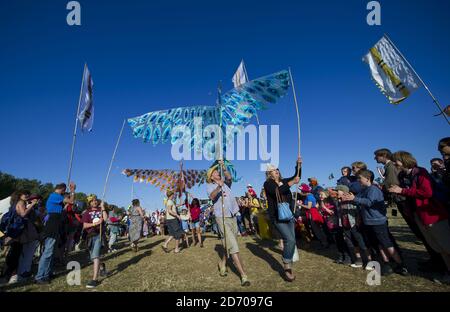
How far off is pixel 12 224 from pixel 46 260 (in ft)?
4.25

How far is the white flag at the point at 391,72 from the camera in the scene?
7.09m

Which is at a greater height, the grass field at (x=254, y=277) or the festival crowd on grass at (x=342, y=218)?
the festival crowd on grass at (x=342, y=218)

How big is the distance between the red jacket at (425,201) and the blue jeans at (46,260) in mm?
7533

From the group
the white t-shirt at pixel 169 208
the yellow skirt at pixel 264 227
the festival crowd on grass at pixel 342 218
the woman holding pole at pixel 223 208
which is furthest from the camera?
the yellow skirt at pixel 264 227

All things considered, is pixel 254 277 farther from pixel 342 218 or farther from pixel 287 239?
pixel 342 218

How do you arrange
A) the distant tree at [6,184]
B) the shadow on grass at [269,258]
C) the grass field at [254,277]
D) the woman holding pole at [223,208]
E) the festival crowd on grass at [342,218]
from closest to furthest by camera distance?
the festival crowd on grass at [342,218], the grass field at [254,277], the woman holding pole at [223,208], the shadow on grass at [269,258], the distant tree at [6,184]

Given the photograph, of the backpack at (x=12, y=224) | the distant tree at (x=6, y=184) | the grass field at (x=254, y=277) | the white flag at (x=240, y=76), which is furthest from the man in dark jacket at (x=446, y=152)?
the distant tree at (x=6, y=184)

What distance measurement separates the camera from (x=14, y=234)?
19.0 ft

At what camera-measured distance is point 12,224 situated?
5.81 meters

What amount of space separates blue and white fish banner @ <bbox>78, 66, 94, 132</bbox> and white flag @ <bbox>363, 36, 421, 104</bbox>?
9.89 m

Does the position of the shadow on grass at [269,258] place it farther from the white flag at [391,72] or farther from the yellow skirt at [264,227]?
the white flag at [391,72]

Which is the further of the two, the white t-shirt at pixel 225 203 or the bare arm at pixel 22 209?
the bare arm at pixel 22 209

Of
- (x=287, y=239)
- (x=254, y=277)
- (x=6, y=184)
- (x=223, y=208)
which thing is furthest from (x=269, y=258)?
(x=6, y=184)

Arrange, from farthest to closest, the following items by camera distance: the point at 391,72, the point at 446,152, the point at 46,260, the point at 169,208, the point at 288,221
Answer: the point at 169,208 < the point at 391,72 < the point at 46,260 < the point at 288,221 < the point at 446,152
